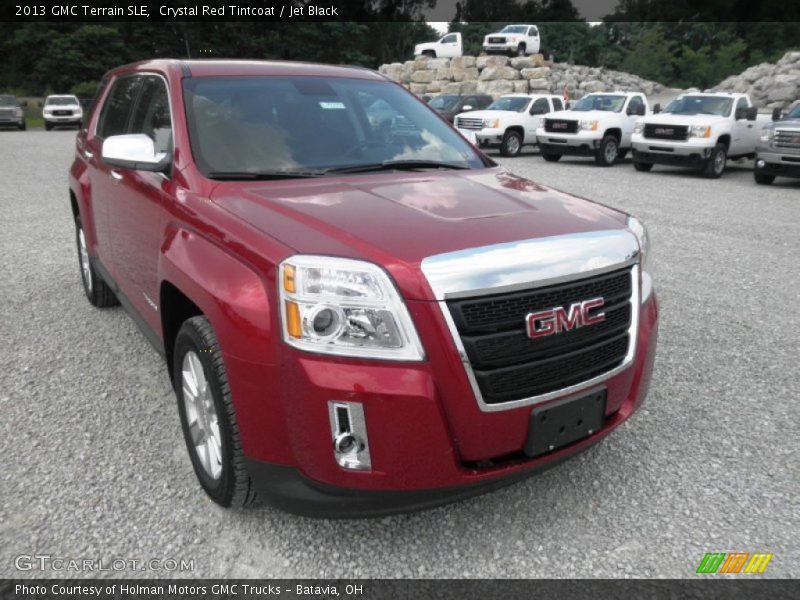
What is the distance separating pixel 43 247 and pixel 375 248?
6.56m

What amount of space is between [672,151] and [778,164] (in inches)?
88.8

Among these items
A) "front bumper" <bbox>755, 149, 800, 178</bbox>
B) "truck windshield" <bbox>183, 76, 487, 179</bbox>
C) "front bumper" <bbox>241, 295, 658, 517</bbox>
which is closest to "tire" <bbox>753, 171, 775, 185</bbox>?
"front bumper" <bbox>755, 149, 800, 178</bbox>

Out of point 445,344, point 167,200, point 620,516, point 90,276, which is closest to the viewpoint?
point 445,344

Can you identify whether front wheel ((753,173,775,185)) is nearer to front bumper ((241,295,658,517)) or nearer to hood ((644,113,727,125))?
hood ((644,113,727,125))

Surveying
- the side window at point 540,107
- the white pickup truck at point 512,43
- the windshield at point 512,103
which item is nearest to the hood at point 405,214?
the windshield at point 512,103

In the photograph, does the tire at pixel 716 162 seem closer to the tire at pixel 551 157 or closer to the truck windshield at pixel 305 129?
the tire at pixel 551 157

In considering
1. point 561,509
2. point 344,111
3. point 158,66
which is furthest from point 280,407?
point 158,66

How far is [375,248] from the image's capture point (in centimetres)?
224

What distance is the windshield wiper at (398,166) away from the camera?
322cm

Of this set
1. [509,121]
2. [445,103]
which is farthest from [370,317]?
[445,103]

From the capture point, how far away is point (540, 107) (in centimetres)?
2047

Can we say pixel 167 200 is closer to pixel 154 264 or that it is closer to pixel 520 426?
pixel 154 264

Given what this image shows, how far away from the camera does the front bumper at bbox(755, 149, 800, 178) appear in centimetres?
1277

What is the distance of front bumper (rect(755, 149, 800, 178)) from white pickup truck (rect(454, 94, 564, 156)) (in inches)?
283
